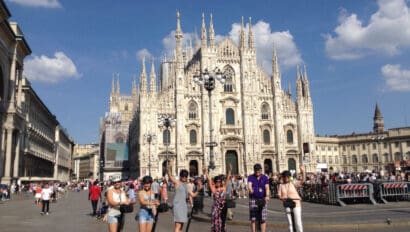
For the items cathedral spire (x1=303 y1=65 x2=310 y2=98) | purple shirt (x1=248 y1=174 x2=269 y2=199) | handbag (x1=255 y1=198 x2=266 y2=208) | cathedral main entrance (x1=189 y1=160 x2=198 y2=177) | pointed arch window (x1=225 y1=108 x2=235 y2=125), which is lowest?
handbag (x1=255 y1=198 x2=266 y2=208)

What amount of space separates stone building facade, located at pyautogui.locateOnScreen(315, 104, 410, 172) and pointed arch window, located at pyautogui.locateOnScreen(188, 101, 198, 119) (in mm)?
32725

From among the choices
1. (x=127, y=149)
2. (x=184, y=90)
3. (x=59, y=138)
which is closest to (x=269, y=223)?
(x=184, y=90)

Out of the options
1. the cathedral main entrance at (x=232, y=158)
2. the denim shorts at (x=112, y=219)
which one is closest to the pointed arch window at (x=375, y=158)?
the cathedral main entrance at (x=232, y=158)

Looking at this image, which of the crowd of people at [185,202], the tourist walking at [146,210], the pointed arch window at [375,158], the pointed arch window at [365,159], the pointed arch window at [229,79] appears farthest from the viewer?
the pointed arch window at [365,159]

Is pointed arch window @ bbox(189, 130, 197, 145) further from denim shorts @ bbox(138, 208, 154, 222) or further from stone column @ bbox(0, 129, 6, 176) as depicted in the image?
denim shorts @ bbox(138, 208, 154, 222)

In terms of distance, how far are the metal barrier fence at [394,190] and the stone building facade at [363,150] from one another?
53341mm

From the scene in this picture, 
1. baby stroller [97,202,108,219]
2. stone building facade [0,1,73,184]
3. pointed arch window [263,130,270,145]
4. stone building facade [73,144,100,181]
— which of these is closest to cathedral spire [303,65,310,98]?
pointed arch window [263,130,270,145]

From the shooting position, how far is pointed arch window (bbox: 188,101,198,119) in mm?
51375

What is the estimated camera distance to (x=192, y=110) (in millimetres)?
51594

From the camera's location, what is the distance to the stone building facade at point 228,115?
1949 inches

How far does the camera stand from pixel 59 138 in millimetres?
82812

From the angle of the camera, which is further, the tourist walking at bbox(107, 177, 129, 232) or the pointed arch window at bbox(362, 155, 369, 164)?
the pointed arch window at bbox(362, 155, 369, 164)

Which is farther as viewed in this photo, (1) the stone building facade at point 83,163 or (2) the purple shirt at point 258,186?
(1) the stone building facade at point 83,163

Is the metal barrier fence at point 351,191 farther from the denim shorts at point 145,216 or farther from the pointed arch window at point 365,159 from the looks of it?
the pointed arch window at point 365,159
